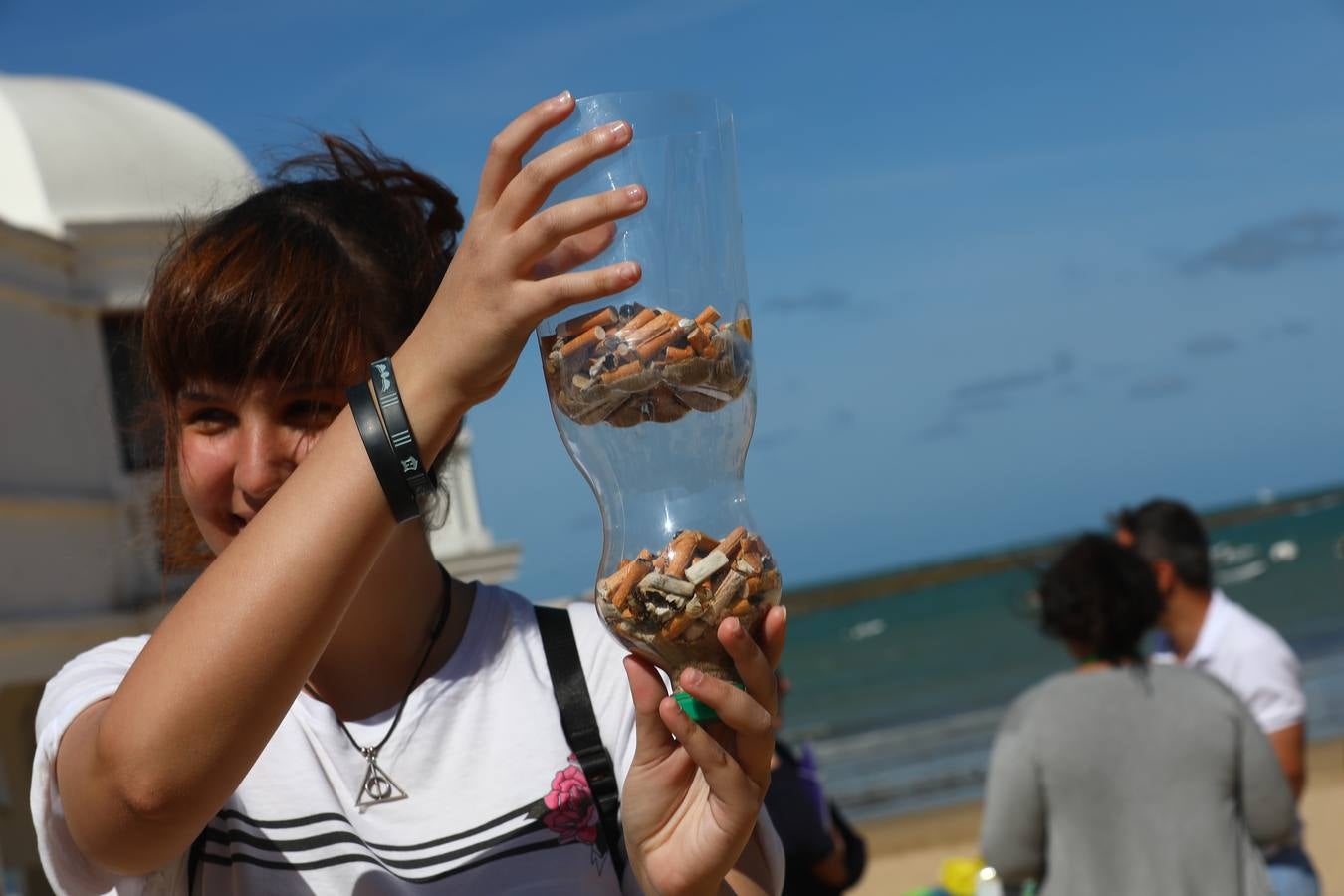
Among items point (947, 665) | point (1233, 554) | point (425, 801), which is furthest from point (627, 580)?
point (1233, 554)

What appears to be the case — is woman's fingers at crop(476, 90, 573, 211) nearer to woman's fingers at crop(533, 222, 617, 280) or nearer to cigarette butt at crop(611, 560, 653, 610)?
woman's fingers at crop(533, 222, 617, 280)

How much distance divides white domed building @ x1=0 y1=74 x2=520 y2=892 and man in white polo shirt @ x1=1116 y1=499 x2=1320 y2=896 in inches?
220

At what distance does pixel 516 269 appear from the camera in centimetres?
149

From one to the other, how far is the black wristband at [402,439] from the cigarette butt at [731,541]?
379 millimetres

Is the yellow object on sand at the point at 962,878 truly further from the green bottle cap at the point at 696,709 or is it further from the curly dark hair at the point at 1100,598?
the green bottle cap at the point at 696,709

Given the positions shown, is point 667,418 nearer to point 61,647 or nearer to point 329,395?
point 329,395

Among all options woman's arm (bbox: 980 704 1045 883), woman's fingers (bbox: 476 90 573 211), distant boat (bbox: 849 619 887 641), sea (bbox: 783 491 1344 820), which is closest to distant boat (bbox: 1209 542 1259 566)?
sea (bbox: 783 491 1344 820)

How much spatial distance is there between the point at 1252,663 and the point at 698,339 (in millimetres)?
4994

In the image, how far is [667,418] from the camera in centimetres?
175

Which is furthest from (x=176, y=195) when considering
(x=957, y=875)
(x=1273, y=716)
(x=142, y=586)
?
(x=1273, y=716)

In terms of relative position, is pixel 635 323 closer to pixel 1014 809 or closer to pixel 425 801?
pixel 425 801

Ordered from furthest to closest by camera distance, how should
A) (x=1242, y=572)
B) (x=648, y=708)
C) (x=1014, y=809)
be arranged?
(x=1242, y=572)
(x=1014, y=809)
(x=648, y=708)

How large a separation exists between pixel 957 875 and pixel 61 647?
613 cm

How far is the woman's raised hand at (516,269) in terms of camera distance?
1479 millimetres
